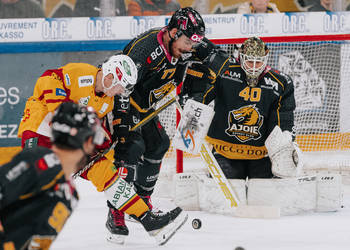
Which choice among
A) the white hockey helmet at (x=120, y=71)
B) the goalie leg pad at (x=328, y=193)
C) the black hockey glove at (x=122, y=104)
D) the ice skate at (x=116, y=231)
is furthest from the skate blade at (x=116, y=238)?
the goalie leg pad at (x=328, y=193)

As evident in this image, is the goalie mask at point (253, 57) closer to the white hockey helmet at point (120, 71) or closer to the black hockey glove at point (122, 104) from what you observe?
the black hockey glove at point (122, 104)

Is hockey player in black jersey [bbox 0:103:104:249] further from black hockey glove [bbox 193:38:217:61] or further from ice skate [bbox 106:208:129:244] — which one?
black hockey glove [bbox 193:38:217:61]

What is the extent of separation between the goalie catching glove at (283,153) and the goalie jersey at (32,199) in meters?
2.03

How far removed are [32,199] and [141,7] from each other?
4023mm

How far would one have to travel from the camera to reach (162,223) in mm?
2852

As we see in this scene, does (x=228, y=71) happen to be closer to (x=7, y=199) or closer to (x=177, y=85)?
(x=177, y=85)

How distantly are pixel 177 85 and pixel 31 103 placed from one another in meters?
0.94

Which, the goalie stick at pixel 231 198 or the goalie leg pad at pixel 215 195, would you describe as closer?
the goalie stick at pixel 231 198

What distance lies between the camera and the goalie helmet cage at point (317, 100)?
188 inches

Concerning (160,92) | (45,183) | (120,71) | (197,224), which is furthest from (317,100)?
(45,183)

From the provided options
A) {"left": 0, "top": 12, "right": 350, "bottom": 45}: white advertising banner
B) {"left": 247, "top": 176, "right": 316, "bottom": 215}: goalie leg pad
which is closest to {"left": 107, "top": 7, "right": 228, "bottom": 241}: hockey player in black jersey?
{"left": 247, "top": 176, "right": 316, "bottom": 215}: goalie leg pad

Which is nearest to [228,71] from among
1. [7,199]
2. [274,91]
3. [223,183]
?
[274,91]

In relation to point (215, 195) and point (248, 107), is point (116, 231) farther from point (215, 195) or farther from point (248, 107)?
point (248, 107)

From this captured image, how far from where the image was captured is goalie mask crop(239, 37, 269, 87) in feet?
12.0
